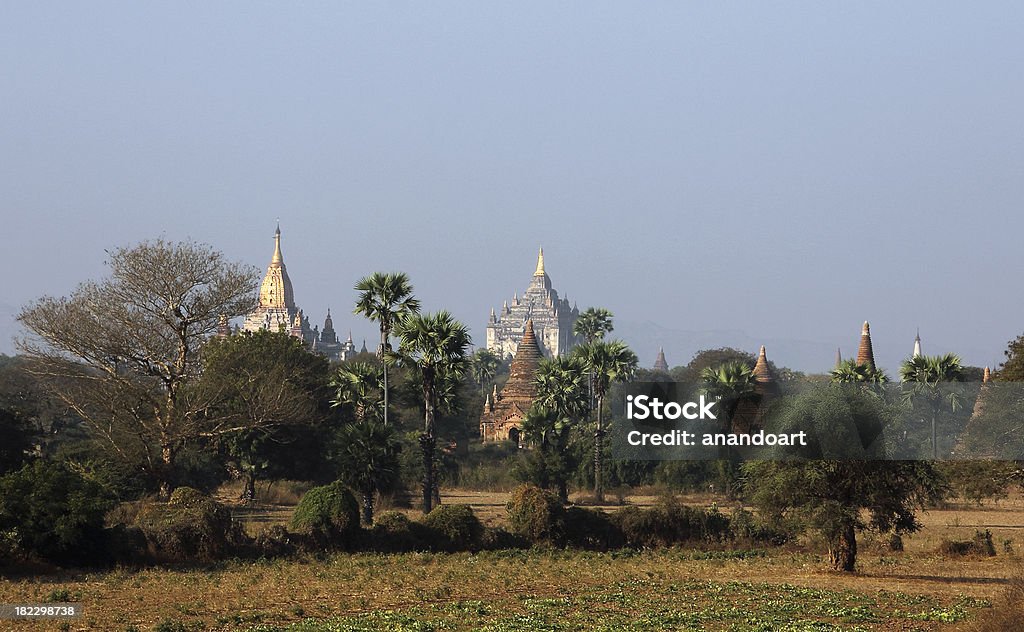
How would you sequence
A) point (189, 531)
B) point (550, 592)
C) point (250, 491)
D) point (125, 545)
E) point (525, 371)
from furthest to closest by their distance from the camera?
point (525, 371) → point (250, 491) → point (189, 531) → point (125, 545) → point (550, 592)

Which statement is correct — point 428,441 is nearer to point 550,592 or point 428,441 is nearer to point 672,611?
point 550,592

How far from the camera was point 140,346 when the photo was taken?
4731 cm

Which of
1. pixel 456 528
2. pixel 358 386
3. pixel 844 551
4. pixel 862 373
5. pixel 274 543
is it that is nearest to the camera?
pixel 844 551

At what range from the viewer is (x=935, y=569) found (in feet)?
105

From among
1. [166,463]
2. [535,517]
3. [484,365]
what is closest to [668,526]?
[535,517]

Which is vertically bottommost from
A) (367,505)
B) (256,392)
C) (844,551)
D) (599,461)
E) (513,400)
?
(844,551)

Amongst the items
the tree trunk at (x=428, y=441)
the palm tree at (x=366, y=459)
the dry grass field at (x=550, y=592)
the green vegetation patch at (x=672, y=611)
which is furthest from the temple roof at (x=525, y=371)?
the green vegetation patch at (x=672, y=611)

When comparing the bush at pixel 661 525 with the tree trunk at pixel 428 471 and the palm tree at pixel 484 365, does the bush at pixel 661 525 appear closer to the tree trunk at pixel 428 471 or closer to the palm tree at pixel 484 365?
the tree trunk at pixel 428 471

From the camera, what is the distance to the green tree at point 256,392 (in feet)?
156

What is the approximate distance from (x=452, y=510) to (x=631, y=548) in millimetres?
4970

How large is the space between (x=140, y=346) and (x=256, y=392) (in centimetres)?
447

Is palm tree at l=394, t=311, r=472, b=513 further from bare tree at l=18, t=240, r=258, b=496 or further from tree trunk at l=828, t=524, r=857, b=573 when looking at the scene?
tree trunk at l=828, t=524, r=857, b=573

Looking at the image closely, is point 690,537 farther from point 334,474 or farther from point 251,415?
point 334,474

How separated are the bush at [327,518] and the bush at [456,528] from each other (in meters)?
2.13
